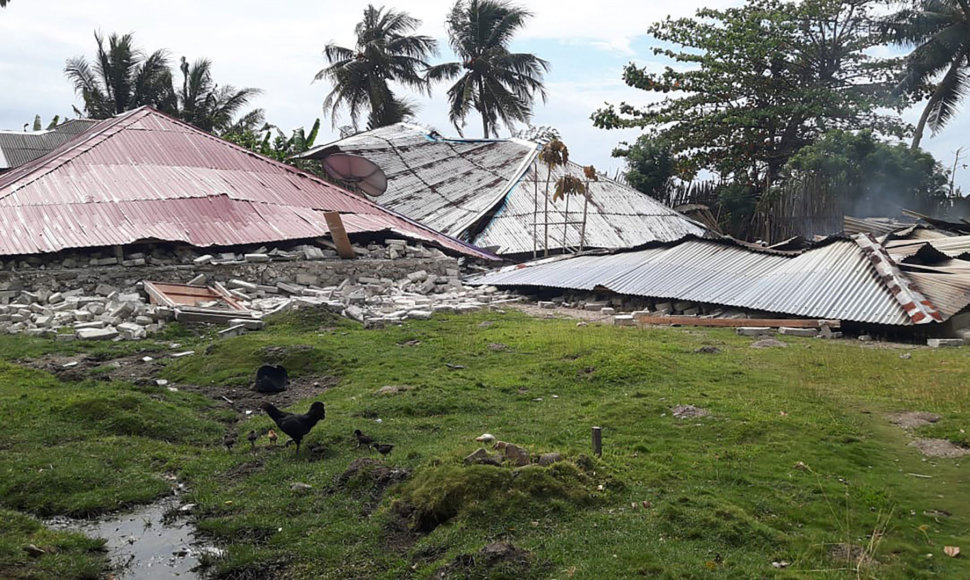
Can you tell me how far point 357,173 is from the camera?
31.3 metres

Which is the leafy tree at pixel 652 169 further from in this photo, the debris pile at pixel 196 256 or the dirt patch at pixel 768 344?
the dirt patch at pixel 768 344

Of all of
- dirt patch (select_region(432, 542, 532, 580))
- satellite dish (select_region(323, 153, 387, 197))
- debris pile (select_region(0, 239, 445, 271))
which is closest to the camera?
dirt patch (select_region(432, 542, 532, 580))

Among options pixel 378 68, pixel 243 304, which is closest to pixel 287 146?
pixel 378 68

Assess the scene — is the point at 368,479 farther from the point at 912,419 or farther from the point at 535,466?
the point at 912,419

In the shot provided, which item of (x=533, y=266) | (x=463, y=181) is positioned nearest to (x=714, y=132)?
(x=463, y=181)

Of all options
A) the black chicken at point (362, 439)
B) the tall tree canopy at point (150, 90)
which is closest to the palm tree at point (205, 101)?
the tall tree canopy at point (150, 90)

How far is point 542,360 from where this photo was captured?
12320 millimetres

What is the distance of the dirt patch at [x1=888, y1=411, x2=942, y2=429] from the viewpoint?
868 centimetres

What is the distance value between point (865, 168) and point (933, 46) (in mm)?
7982

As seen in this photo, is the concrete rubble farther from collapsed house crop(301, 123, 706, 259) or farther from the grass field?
collapsed house crop(301, 123, 706, 259)

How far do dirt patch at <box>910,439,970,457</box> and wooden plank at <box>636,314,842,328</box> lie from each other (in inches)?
266

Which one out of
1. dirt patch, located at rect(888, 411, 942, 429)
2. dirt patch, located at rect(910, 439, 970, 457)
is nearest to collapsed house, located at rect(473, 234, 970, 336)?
dirt patch, located at rect(888, 411, 942, 429)

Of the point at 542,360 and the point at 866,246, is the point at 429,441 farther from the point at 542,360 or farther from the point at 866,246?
the point at 866,246

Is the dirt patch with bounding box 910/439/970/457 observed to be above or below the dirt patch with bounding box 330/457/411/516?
above
